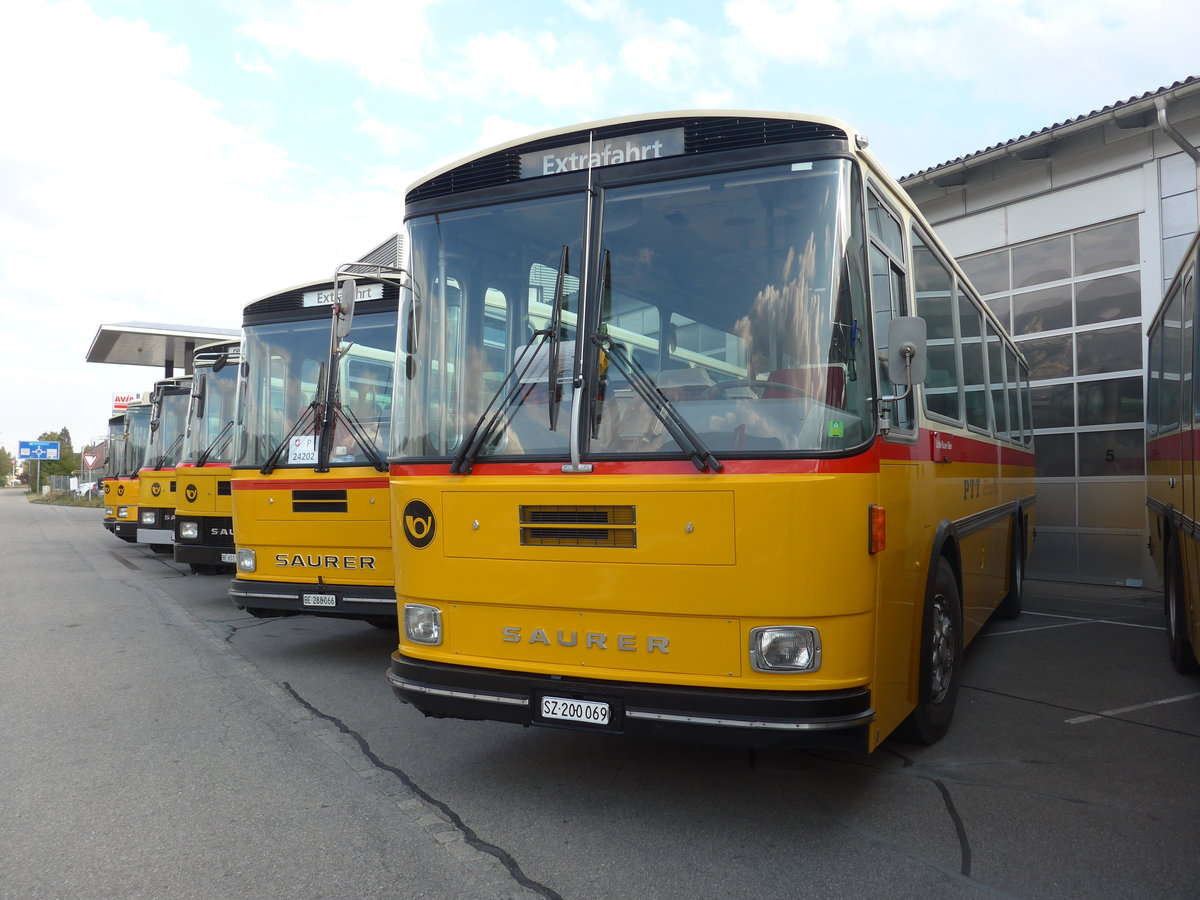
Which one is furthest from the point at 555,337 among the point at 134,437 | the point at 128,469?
the point at 128,469

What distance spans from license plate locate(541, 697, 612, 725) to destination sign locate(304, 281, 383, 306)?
4.35 meters

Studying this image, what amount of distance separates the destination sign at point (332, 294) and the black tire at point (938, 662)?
4.75m

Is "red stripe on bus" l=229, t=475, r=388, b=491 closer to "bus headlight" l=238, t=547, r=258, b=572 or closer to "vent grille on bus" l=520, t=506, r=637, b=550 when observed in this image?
"bus headlight" l=238, t=547, r=258, b=572

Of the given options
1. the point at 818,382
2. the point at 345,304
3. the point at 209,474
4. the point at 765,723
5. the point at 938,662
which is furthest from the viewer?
the point at 209,474

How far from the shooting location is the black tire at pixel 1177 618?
21.2 ft

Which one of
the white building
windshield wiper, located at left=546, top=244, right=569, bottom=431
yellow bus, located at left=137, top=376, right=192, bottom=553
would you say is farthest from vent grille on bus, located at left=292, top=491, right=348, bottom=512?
the white building

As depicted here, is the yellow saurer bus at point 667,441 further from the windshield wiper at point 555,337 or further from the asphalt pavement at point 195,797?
the asphalt pavement at point 195,797

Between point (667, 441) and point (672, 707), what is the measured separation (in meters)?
1.07

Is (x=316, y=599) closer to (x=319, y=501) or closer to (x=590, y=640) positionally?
(x=319, y=501)

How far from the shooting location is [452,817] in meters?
3.98

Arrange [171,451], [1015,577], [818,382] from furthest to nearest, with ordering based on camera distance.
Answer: [171,451] → [1015,577] → [818,382]

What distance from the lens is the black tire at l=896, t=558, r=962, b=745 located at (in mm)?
4512

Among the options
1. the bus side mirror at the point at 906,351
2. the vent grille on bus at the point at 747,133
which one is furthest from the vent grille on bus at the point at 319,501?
the bus side mirror at the point at 906,351

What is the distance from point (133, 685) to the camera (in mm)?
6648
